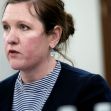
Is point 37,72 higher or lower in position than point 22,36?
lower

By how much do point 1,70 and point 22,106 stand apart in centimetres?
157

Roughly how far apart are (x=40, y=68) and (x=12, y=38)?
7.2 inches

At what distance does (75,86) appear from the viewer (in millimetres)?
1641

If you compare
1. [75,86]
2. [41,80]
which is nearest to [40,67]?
[41,80]

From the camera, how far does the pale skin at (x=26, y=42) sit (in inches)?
62.8

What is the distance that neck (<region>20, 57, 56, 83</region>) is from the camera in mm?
1696

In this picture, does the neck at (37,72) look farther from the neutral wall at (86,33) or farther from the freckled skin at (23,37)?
the neutral wall at (86,33)

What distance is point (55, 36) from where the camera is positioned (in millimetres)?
1749

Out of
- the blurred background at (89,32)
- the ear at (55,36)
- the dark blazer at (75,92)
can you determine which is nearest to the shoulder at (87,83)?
the dark blazer at (75,92)

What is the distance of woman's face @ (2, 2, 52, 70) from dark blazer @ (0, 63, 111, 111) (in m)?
0.12

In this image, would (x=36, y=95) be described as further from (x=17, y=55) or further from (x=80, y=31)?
(x=80, y=31)

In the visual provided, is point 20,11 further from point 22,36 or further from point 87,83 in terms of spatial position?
point 87,83

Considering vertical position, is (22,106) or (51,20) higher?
(51,20)

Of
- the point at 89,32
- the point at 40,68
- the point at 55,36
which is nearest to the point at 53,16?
the point at 55,36
